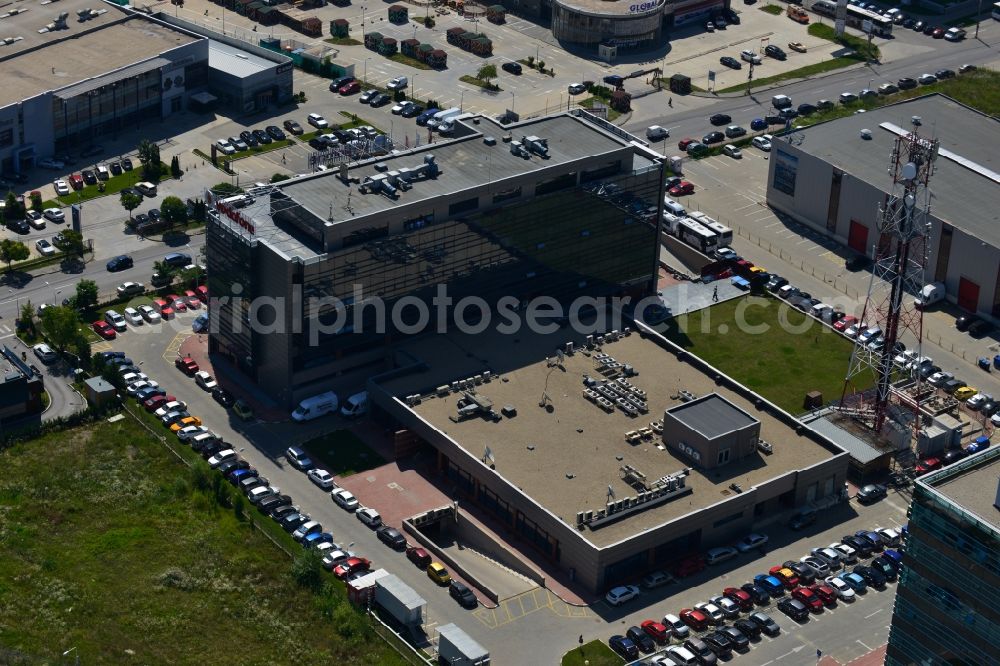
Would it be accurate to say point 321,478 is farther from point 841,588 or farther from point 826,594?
point 841,588

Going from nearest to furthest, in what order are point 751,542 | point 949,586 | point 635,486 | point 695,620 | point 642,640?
1. point 949,586
2. point 642,640
3. point 695,620
4. point 635,486
5. point 751,542

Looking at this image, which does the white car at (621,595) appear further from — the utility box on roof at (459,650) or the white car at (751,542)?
the utility box on roof at (459,650)

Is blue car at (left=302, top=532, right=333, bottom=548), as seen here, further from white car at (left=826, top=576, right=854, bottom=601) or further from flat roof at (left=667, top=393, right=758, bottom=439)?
white car at (left=826, top=576, right=854, bottom=601)

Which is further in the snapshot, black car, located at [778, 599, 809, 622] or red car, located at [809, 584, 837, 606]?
red car, located at [809, 584, 837, 606]

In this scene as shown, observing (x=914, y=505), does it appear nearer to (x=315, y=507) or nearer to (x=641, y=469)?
(x=641, y=469)

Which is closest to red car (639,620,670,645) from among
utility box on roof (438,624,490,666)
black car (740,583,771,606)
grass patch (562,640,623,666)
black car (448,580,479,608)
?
grass patch (562,640,623,666)

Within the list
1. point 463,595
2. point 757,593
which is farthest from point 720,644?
point 463,595
